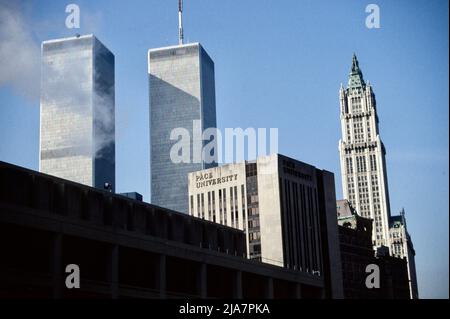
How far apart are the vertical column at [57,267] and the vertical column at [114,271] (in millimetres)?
7434

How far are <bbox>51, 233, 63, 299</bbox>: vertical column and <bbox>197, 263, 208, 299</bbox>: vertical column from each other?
21746mm

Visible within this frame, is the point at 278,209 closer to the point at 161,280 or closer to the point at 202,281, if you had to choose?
the point at 202,281

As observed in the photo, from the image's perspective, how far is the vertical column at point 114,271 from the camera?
248 feet

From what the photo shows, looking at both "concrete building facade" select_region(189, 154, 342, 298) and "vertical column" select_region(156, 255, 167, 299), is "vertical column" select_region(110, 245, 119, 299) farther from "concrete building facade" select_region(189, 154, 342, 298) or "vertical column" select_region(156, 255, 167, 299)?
"concrete building facade" select_region(189, 154, 342, 298)

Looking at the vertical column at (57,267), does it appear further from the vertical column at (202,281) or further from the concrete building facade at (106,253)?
the vertical column at (202,281)

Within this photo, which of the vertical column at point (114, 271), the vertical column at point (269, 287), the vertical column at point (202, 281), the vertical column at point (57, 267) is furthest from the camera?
the vertical column at point (269, 287)

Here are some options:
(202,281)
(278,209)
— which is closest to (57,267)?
(202,281)

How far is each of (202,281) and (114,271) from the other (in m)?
14.7

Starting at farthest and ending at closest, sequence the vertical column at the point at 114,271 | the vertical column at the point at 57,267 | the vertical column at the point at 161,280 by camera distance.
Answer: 1. the vertical column at the point at 161,280
2. the vertical column at the point at 114,271
3. the vertical column at the point at 57,267

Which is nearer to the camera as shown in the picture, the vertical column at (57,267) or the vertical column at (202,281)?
the vertical column at (57,267)

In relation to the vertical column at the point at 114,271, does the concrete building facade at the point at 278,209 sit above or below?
above

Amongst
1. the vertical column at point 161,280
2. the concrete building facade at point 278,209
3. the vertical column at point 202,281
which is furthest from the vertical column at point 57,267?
the concrete building facade at point 278,209
